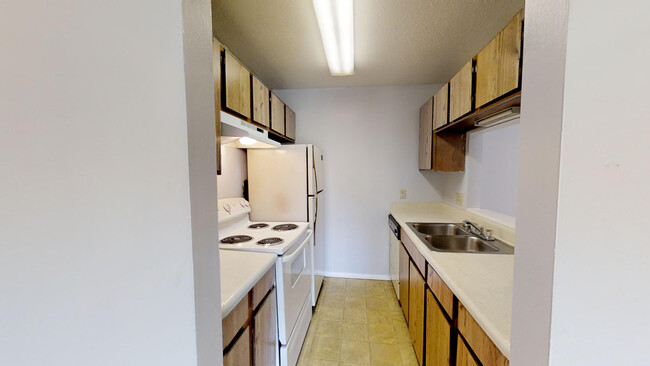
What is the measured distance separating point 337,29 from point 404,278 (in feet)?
6.94

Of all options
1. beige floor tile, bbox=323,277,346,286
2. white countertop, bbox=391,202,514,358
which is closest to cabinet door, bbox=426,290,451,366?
white countertop, bbox=391,202,514,358

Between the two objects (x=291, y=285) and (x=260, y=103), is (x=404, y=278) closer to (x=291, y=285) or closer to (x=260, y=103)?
(x=291, y=285)

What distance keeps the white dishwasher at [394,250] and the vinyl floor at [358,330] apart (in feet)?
0.70

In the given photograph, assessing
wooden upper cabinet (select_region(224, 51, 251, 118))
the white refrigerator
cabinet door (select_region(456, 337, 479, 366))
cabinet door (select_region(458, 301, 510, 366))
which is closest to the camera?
cabinet door (select_region(458, 301, 510, 366))

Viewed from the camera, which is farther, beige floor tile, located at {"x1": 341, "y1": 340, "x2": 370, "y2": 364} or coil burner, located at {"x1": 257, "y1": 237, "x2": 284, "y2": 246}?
beige floor tile, located at {"x1": 341, "y1": 340, "x2": 370, "y2": 364}

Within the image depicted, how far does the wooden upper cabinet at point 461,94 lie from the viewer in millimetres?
1579

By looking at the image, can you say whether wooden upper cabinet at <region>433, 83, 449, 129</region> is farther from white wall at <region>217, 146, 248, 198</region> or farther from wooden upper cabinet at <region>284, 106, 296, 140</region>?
white wall at <region>217, 146, 248, 198</region>

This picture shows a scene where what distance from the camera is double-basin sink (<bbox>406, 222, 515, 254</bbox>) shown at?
1.56 metres

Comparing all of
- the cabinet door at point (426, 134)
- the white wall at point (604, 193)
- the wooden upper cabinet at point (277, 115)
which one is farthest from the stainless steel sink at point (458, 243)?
the wooden upper cabinet at point (277, 115)

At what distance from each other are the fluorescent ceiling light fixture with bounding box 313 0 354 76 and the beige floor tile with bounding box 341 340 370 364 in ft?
7.92

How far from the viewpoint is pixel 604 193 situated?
427mm

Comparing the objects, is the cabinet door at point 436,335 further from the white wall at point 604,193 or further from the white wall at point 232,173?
the white wall at point 232,173

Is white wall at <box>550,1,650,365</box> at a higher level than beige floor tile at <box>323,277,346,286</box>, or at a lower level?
higher

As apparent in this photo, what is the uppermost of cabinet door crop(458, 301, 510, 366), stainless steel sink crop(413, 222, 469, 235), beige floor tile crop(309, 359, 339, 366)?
stainless steel sink crop(413, 222, 469, 235)
